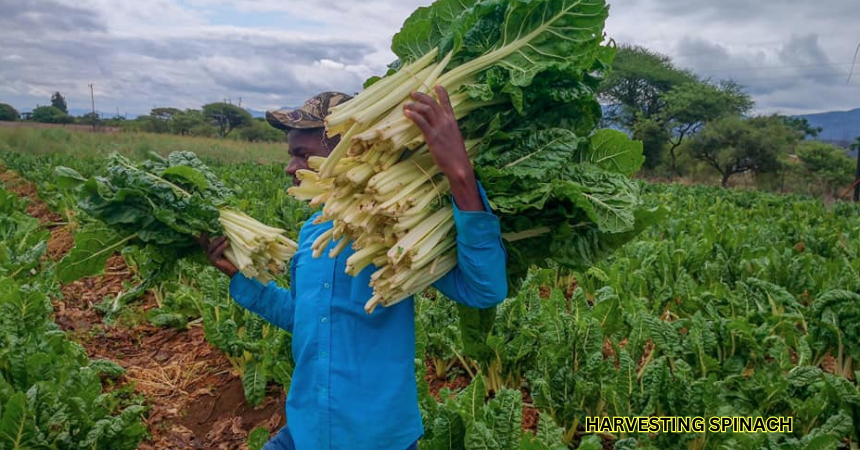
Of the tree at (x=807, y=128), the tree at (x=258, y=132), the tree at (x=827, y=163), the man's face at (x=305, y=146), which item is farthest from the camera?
the tree at (x=258, y=132)

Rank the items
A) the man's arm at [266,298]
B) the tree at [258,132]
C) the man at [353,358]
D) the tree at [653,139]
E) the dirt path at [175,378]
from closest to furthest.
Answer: the man at [353,358] < the man's arm at [266,298] < the dirt path at [175,378] < the tree at [653,139] < the tree at [258,132]

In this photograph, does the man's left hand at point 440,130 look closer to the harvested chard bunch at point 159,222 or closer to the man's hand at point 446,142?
the man's hand at point 446,142

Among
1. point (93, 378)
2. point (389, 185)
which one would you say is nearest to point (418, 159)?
point (389, 185)

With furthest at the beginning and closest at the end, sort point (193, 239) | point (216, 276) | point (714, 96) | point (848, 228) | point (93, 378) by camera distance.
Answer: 1. point (714, 96)
2. point (848, 228)
3. point (216, 276)
4. point (93, 378)
5. point (193, 239)

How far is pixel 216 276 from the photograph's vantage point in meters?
5.65

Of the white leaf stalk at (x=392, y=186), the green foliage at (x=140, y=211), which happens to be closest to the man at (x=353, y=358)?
the white leaf stalk at (x=392, y=186)

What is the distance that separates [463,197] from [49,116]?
80.2 metres

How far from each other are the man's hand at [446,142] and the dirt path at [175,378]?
2850 millimetres

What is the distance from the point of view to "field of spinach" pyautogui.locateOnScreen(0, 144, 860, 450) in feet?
10.0

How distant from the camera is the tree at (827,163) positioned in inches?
1508

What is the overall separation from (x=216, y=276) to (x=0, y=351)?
83.8 inches

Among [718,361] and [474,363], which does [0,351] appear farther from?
[718,361]

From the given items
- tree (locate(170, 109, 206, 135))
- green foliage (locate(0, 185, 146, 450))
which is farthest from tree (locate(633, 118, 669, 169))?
green foliage (locate(0, 185, 146, 450))

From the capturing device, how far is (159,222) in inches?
102
